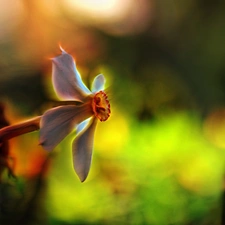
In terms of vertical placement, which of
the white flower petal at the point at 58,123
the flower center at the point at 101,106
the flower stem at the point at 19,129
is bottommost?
the flower stem at the point at 19,129

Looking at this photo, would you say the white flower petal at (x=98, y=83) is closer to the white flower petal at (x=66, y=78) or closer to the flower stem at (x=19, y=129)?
the white flower petal at (x=66, y=78)

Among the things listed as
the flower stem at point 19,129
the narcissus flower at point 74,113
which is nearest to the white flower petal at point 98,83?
the narcissus flower at point 74,113

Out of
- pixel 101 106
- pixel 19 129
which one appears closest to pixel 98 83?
pixel 101 106

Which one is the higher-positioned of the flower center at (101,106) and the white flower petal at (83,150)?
the flower center at (101,106)

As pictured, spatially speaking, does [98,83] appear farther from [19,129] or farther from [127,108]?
[19,129]

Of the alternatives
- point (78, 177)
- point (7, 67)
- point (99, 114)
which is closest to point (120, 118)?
point (99, 114)

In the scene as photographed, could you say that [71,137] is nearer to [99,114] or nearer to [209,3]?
[99,114]
